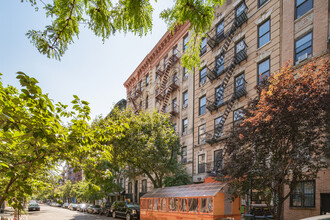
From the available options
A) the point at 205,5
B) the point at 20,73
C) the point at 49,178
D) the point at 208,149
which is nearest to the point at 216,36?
the point at 208,149

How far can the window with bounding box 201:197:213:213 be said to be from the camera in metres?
16.0

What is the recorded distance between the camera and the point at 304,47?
18.2 m

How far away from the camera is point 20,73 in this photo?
149 inches

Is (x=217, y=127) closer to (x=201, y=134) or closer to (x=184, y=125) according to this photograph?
(x=201, y=134)

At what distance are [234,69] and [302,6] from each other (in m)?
7.23

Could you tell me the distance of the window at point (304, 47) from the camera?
17.8 metres

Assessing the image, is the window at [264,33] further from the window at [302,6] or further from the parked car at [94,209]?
the parked car at [94,209]

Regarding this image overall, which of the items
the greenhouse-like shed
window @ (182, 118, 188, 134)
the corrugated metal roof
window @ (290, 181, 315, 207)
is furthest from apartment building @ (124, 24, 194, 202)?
window @ (290, 181, 315, 207)

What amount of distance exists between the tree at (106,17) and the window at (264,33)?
18512 millimetres

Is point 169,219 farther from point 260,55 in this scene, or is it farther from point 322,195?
point 260,55

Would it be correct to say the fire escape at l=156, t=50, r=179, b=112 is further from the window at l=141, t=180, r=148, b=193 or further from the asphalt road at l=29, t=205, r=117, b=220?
the asphalt road at l=29, t=205, r=117, b=220

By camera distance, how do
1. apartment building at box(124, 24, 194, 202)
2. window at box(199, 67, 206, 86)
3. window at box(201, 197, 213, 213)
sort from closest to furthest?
1. window at box(201, 197, 213, 213)
2. window at box(199, 67, 206, 86)
3. apartment building at box(124, 24, 194, 202)

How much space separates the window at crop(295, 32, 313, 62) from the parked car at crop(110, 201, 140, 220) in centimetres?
1834

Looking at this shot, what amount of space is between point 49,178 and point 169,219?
10.9m
